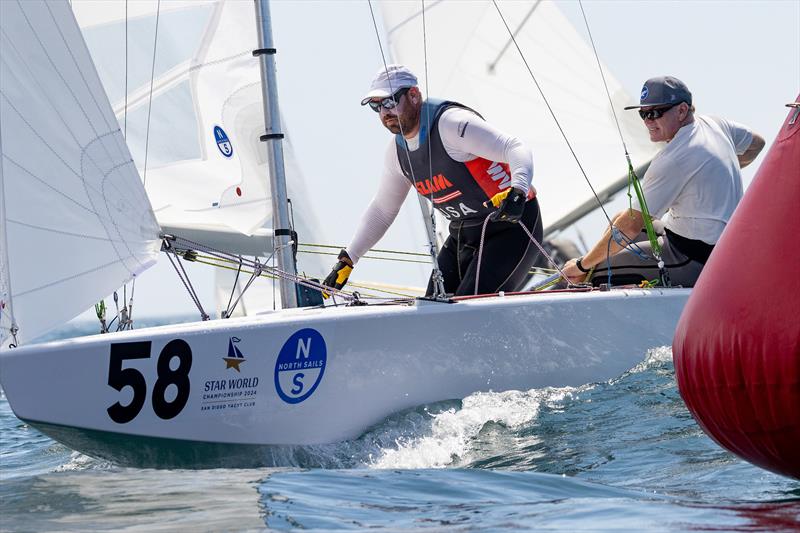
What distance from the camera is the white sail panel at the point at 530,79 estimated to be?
1030 cm

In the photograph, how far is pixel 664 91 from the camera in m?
5.13

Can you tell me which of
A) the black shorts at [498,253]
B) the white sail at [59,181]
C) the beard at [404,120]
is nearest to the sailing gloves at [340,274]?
the black shorts at [498,253]

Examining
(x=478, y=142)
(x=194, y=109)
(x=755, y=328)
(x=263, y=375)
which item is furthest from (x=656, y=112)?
(x=194, y=109)

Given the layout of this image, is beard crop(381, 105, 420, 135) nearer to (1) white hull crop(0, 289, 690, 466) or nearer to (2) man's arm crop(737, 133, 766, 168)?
(1) white hull crop(0, 289, 690, 466)

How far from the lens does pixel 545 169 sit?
10906mm

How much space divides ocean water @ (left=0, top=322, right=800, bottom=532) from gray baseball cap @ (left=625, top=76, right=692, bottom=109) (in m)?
1.03

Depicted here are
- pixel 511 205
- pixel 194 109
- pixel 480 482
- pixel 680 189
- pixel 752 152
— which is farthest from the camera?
pixel 194 109

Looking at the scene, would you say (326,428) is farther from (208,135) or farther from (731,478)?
(208,135)

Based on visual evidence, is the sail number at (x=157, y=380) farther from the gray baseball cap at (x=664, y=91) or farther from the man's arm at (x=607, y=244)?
the gray baseball cap at (x=664, y=91)

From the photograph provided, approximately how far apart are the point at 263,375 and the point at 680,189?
1.98 m

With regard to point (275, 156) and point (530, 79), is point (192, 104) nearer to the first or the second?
point (275, 156)

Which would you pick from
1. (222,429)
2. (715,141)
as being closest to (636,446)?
(222,429)

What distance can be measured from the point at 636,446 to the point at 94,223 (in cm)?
193

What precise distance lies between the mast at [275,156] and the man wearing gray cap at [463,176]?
272 mm
